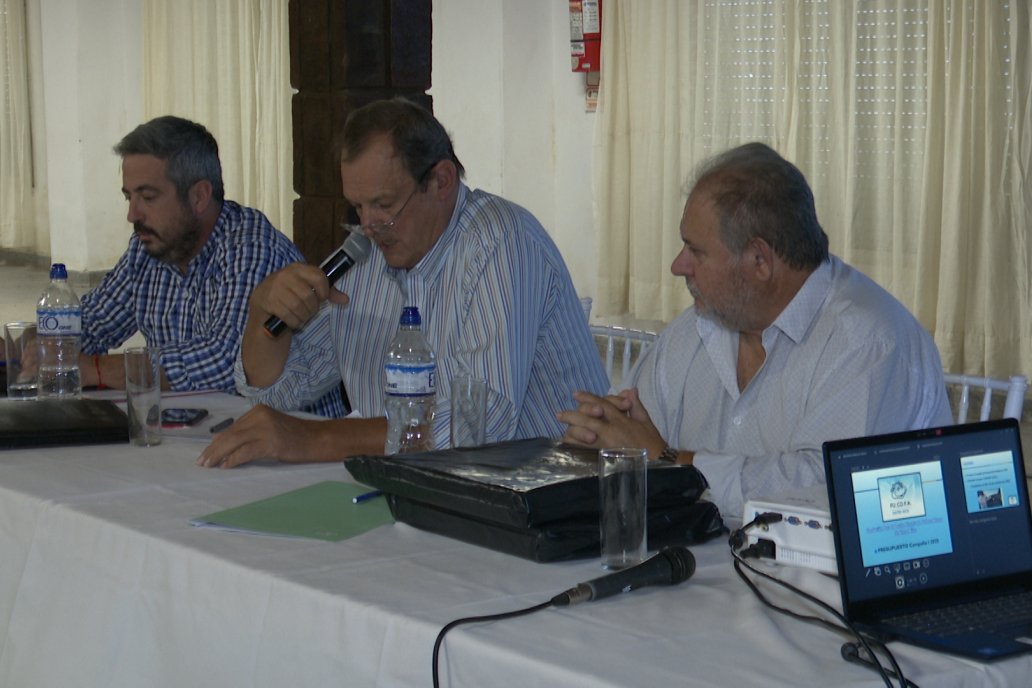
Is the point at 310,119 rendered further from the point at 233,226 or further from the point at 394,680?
the point at 394,680

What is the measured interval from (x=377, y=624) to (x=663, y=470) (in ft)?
1.49

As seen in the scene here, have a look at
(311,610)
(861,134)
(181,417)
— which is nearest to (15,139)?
(861,134)

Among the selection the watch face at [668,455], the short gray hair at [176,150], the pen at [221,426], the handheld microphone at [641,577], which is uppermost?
the short gray hair at [176,150]

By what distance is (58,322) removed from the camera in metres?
2.88

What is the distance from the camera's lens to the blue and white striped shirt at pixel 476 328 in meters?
2.39

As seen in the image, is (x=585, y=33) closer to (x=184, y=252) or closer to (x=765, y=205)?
(x=184, y=252)

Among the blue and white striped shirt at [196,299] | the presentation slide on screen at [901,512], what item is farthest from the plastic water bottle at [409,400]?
the presentation slide on screen at [901,512]

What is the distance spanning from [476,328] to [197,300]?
1.05 meters

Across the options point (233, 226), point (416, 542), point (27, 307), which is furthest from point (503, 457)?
point (27, 307)

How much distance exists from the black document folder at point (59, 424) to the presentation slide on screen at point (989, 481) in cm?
155

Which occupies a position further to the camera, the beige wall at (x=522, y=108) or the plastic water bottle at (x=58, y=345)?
the beige wall at (x=522, y=108)

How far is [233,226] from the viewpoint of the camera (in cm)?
318

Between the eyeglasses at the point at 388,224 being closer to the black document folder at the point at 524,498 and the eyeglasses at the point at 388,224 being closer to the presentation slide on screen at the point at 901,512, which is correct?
the black document folder at the point at 524,498

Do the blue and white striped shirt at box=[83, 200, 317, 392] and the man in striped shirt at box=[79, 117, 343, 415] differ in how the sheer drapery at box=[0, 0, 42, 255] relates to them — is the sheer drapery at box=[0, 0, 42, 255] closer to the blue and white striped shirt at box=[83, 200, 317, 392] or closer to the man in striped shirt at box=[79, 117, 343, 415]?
the blue and white striped shirt at box=[83, 200, 317, 392]
